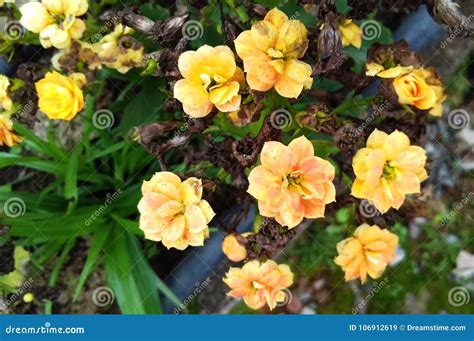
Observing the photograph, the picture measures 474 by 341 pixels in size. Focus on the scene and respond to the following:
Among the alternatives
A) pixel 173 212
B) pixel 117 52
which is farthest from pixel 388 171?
pixel 117 52

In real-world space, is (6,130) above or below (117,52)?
below

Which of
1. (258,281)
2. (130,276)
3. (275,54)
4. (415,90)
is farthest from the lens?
(130,276)

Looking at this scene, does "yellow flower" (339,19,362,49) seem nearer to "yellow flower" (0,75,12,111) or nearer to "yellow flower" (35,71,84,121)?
"yellow flower" (35,71,84,121)

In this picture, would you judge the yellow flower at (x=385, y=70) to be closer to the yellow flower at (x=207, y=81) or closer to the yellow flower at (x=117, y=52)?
the yellow flower at (x=207, y=81)

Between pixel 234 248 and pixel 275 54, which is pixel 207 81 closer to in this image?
pixel 275 54

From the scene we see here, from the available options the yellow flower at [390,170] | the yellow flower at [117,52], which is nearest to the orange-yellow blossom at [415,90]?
the yellow flower at [390,170]
